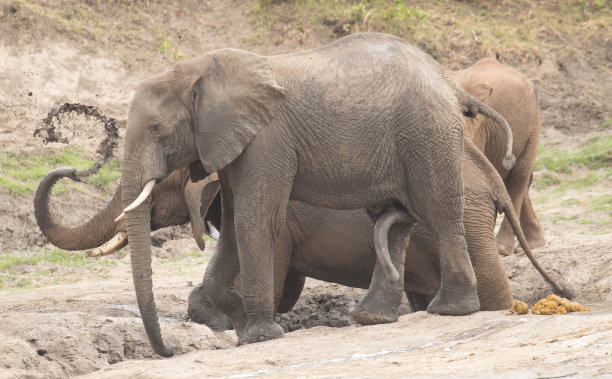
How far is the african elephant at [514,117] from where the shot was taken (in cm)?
1169

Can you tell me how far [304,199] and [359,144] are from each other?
0.52 m

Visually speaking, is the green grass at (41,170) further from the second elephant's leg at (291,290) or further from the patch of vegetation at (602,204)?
the patch of vegetation at (602,204)

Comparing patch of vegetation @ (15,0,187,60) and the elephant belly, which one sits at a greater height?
patch of vegetation @ (15,0,187,60)

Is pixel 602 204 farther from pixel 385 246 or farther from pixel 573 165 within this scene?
pixel 385 246

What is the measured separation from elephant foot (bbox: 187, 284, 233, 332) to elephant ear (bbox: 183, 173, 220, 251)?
1.61 ft

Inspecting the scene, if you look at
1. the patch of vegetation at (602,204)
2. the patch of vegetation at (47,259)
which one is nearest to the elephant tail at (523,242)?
the patch of vegetation at (602,204)

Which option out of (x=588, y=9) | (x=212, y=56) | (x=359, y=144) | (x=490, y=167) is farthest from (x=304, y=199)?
(x=588, y=9)

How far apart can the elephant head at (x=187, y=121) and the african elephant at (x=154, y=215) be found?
124cm

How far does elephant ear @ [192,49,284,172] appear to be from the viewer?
23.9 feet

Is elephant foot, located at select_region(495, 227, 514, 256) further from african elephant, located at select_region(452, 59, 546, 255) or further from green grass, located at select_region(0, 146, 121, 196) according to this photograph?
green grass, located at select_region(0, 146, 121, 196)

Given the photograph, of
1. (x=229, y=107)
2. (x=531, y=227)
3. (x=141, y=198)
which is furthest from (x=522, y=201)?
(x=141, y=198)

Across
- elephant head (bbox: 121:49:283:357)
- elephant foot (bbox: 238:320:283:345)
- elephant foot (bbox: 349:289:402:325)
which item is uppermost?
elephant head (bbox: 121:49:283:357)

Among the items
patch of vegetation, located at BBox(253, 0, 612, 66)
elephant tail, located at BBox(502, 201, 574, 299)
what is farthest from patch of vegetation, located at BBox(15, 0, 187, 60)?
elephant tail, located at BBox(502, 201, 574, 299)

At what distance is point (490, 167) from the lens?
28.4 ft
